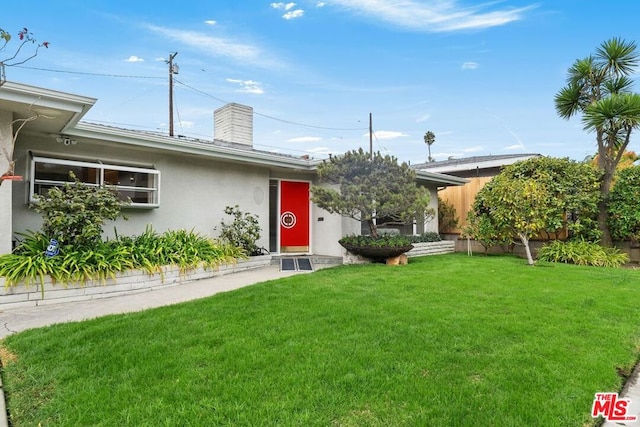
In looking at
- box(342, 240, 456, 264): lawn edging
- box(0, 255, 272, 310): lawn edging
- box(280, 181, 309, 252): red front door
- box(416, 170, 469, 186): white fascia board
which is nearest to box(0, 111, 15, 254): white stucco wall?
box(0, 255, 272, 310): lawn edging

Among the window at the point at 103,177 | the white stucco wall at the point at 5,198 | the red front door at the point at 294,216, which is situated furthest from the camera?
the red front door at the point at 294,216

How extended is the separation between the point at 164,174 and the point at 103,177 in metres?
1.25

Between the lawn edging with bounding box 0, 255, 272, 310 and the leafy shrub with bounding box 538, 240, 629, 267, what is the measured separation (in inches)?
337

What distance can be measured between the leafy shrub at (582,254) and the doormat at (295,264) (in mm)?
6429

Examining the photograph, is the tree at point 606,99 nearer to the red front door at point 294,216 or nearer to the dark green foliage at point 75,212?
the red front door at point 294,216

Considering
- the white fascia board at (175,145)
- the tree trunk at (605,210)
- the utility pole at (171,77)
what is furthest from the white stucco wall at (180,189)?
the utility pole at (171,77)

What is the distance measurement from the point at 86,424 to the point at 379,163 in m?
7.28

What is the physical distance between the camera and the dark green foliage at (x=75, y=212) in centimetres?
555

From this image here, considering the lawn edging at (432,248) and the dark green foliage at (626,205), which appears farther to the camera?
the lawn edging at (432,248)

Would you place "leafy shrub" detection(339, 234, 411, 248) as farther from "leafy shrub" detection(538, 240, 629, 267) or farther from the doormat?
"leafy shrub" detection(538, 240, 629, 267)

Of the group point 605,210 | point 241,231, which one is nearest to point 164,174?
point 241,231

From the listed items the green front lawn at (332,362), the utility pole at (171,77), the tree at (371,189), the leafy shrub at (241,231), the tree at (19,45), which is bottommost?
the green front lawn at (332,362)

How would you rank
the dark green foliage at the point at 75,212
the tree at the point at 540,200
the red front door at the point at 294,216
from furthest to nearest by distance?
the red front door at the point at 294,216 < the tree at the point at 540,200 < the dark green foliage at the point at 75,212

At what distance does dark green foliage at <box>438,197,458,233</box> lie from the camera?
43.4ft
